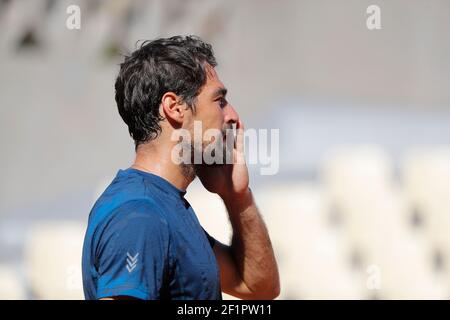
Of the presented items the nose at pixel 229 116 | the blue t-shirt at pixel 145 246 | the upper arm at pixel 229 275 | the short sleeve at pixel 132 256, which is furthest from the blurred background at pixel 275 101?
the short sleeve at pixel 132 256

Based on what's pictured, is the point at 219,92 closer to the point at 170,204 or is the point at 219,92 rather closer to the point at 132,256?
the point at 170,204

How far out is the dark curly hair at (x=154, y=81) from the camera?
1545 mm

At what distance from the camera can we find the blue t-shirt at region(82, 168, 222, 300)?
1.32 m

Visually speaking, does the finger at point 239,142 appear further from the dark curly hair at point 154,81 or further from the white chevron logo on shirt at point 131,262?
the white chevron logo on shirt at point 131,262

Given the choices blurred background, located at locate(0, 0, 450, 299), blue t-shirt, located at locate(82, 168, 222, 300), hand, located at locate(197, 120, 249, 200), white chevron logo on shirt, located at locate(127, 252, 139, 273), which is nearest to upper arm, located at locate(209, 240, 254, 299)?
hand, located at locate(197, 120, 249, 200)

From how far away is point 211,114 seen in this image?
1574mm

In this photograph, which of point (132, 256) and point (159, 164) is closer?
point (132, 256)

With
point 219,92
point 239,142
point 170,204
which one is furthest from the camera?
point 239,142

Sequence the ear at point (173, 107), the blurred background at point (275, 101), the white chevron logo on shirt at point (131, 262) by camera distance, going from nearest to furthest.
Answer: the white chevron logo on shirt at point (131, 262), the ear at point (173, 107), the blurred background at point (275, 101)

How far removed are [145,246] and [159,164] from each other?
27 cm

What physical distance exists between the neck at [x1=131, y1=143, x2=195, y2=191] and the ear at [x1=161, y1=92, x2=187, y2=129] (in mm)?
62

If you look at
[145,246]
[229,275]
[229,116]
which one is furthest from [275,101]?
[145,246]

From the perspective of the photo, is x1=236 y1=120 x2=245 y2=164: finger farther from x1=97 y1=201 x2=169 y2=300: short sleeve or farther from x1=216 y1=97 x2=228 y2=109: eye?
x1=97 y1=201 x2=169 y2=300: short sleeve
